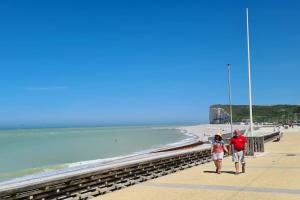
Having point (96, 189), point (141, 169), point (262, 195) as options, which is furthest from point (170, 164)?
point (262, 195)

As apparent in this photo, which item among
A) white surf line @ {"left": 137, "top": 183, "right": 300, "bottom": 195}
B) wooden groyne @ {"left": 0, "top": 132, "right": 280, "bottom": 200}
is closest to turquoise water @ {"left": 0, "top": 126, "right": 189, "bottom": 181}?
wooden groyne @ {"left": 0, "top": 132, "right": 280, "bottom": 200}

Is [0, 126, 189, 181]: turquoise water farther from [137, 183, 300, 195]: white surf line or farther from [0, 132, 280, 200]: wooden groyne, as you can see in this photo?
[137, 183, 300, 195]: white surf line

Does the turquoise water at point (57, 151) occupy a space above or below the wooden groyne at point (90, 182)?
below

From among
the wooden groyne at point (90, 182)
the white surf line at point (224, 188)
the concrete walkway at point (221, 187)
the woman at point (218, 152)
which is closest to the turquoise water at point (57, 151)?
the wooden groyne at point (90, 182)

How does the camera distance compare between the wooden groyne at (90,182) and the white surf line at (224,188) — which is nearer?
the wooden groyne at (90,182)

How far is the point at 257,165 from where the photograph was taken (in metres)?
16.6

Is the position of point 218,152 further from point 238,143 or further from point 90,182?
point 90,182

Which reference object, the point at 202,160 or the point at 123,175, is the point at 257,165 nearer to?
the point at 202,160

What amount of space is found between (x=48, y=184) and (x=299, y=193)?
6.15 metres

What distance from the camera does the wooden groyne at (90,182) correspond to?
9.10 m

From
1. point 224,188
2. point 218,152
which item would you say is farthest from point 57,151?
point 224,188

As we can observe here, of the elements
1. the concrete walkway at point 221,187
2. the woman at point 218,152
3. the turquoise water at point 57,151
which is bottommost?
the turquoise water at point 57,151

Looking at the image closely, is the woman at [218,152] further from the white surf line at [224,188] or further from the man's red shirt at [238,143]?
the white surf line at [224,188]

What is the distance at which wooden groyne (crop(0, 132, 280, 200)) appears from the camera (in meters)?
9.10
